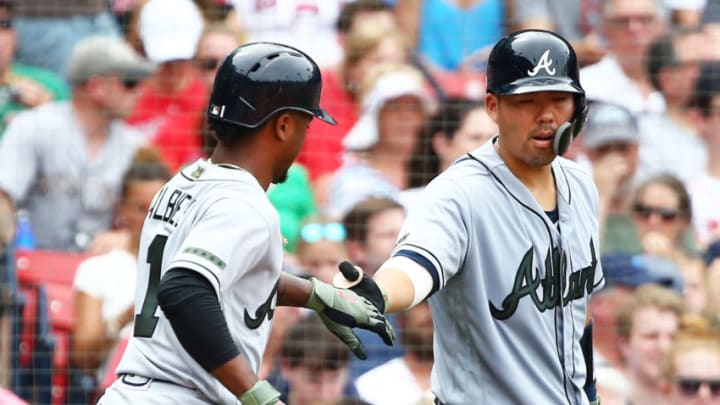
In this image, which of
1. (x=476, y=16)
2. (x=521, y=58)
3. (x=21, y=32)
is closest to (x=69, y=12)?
(x=21, y=32)

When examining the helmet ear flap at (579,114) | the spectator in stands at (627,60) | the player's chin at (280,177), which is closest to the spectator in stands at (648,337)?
the spectator in stands at (627,60)

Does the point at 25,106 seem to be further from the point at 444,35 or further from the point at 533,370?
the point at 533,370

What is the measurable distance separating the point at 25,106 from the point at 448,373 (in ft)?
14.0

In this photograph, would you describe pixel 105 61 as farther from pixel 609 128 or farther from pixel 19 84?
pixel 609 128

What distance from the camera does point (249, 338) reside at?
3549 mm

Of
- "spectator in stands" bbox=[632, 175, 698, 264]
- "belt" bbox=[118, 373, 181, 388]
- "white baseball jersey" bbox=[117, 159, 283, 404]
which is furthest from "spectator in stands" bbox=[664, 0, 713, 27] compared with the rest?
"belt" bbox=[118, 373, 181, 388]

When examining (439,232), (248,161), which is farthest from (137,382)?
(439,232)

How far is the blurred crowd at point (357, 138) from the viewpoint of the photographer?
7.25 metres

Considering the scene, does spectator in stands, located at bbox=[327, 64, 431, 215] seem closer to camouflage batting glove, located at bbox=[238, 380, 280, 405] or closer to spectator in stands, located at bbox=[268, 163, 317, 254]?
spectator in stands, located at bbox=[268, 163, 317, 254]

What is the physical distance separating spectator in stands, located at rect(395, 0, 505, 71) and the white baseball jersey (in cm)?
423

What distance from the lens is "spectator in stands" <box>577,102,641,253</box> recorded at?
7.52 metres

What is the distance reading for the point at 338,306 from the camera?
362cm

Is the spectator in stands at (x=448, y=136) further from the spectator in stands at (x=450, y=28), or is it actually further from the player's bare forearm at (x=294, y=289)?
the player's bare forearm at (x=294, y=289)

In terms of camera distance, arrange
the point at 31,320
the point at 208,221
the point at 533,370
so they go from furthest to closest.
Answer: the point at 31,320 < the point at 533,370 < the point at 208,221
